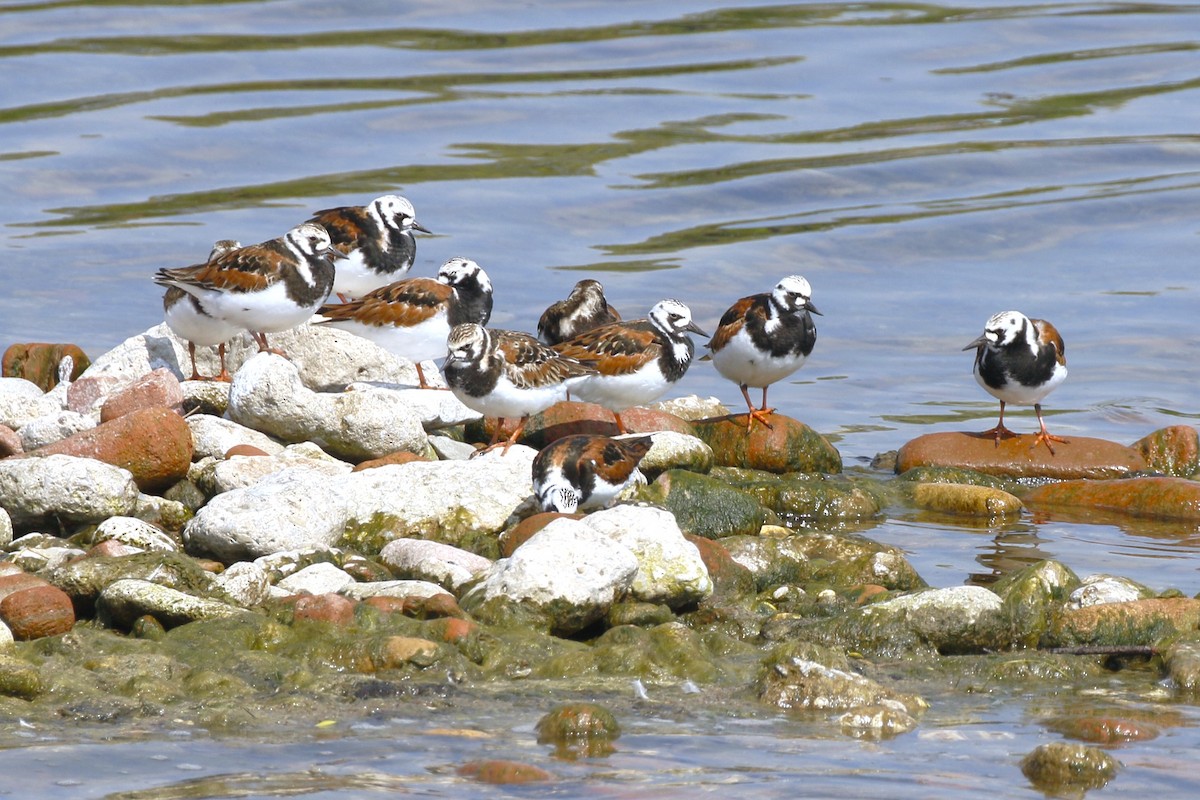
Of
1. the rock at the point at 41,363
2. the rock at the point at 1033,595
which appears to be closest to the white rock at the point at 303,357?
the rock at the point at 41,363

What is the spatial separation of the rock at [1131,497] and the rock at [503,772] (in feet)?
17.3

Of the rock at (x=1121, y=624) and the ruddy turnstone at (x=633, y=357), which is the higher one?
the ruddy turnstone at (x=633, y=357)

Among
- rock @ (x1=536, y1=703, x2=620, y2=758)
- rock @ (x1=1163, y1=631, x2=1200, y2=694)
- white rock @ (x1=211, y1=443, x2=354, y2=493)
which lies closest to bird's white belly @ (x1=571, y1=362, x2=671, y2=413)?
white rock @ (x1=211, y1=443, x2=354, y2=493)

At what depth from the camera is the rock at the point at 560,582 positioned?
6426 millimetres

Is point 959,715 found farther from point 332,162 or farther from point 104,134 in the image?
point 104,134

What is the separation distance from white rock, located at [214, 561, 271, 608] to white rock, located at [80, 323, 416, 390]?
341 centimetres

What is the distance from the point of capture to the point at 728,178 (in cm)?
1914

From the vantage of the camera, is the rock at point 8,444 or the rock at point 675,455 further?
the rock at point 675,455

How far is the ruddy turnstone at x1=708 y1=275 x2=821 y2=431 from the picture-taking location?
1006cm

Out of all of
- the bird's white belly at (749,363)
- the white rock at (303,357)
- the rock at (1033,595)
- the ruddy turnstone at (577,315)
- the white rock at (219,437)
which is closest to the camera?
the rock at (1033,595)

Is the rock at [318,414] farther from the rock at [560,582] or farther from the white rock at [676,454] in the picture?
the rock at [560,582]

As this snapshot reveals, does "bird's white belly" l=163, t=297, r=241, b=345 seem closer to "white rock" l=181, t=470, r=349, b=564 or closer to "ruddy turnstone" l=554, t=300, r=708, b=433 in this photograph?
"ruddy turnstone" l=554, t=300, r=708, b=433

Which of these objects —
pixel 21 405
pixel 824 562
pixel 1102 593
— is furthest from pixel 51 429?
pixel 1102 593

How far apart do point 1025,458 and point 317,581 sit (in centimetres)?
526
